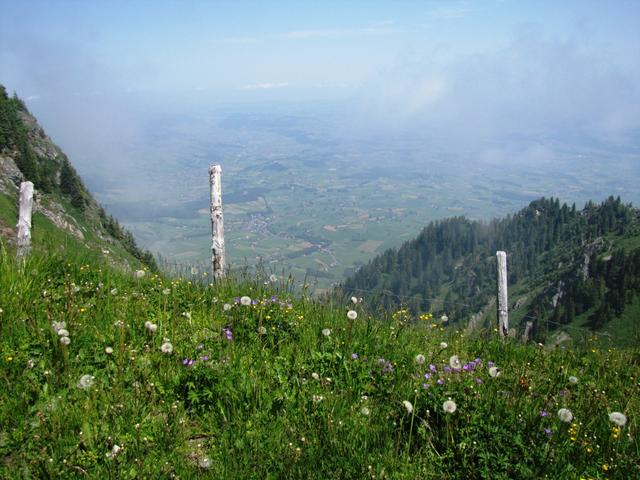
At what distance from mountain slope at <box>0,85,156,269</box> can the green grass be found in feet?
265

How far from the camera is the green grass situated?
3.98 meters

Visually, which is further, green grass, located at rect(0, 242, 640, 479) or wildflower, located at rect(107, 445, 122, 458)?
green grass, located at rect(0, 242, 640, 479)

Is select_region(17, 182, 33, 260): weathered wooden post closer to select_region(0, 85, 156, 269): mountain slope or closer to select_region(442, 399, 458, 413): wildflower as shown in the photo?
select_region(442, 399, 458, 413): wildflower

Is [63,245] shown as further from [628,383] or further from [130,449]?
[628,383]

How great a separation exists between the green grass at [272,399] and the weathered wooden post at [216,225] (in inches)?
121

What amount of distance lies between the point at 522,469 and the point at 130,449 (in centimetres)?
323

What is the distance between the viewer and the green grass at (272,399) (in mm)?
3977

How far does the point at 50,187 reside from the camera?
107500 mm

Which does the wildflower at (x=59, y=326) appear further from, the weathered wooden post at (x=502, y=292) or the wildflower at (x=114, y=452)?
the weathered wooden post at (x=502, y=292)

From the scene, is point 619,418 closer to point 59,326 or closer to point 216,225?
point 59,326

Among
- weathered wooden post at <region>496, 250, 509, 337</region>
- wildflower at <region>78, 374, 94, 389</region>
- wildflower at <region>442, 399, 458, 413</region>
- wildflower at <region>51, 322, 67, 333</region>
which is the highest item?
wildflower at <region>51, 322, 67, 333</region>

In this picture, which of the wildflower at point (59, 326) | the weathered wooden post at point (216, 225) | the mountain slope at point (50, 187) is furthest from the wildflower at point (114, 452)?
the mountain slope at point (50, 187)

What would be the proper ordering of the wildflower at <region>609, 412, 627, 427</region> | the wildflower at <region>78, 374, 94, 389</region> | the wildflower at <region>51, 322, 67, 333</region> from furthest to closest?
the wildflower at <region>51, 322, 67, 333</region> → the wildflower at <region>78, 374, 94, 389</region> → the wildflower at <region>609, 412, 627, 427</region>

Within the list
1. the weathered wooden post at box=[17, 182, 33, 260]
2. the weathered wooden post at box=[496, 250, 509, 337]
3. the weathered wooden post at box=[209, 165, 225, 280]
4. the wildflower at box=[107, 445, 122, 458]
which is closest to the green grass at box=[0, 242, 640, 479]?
the wildflower at box=[107, 445, 122, 458]
